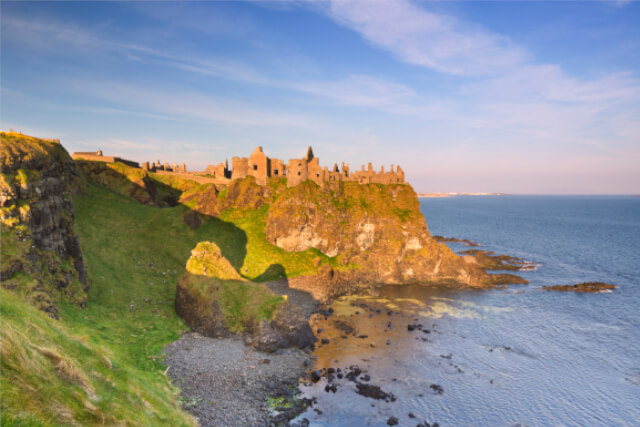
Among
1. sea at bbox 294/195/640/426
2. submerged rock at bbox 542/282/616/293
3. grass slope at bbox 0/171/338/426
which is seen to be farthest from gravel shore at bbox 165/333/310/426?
submerged rock at bbox 542/282/616/293

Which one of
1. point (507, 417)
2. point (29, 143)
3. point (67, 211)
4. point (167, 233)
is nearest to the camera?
point (507, 417)

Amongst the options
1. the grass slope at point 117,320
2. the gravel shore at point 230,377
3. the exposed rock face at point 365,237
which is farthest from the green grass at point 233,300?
the exposed rock face at point 365,237

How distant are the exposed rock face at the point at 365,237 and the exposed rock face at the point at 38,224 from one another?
42375 mm

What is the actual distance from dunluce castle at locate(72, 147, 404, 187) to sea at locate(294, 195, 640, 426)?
114 feet

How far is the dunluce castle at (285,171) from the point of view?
8844 cm

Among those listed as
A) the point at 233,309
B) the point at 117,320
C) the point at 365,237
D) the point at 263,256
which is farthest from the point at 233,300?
the point at 365,237

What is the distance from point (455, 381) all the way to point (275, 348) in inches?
933

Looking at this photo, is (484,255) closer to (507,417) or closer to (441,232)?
(441,232)

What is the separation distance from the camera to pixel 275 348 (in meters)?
43.5

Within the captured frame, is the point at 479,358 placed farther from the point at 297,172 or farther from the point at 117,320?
the point at 297,172

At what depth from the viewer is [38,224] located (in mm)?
37094

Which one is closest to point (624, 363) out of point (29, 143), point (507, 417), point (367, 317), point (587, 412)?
point (587, 412)

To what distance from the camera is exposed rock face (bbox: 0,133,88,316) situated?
32781mm

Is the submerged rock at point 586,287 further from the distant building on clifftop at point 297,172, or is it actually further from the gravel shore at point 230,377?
the gravel shore at point 230,377
